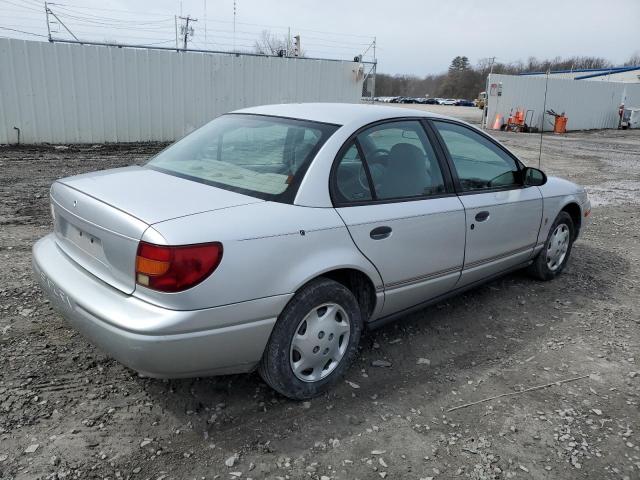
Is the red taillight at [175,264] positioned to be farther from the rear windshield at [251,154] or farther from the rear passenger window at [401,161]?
the rear passenger window at [401,161]

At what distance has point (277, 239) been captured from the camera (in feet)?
8.49

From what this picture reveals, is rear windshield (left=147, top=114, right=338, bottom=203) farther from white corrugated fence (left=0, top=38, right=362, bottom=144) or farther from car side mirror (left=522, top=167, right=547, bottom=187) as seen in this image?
white corrugated fence (left=0, top=38, right=362, bottom=144)

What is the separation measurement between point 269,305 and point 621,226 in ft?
21.6

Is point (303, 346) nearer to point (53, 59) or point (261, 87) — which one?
point (53, 59)

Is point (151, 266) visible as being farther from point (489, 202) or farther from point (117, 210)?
point (489, 202)

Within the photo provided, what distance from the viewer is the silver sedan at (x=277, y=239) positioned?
2.41 metres

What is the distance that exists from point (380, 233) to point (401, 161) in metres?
0.65

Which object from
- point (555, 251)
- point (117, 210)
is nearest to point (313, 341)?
point (117, 210)

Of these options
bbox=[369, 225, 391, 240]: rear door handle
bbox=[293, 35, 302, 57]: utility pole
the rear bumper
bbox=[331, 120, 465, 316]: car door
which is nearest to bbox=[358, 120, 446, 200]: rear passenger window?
bbox=[331, 120, 465, 316]: car door

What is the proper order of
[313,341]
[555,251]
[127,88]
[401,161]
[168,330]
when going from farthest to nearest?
[127,88]
[555,251]
[401,161]
[313,341]
[168,330]

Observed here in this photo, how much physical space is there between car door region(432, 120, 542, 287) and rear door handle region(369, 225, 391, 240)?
839mm

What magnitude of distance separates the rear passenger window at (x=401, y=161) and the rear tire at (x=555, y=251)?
1.81m

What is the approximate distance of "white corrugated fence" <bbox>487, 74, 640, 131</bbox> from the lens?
23.9 metres

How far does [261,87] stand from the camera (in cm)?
1496
